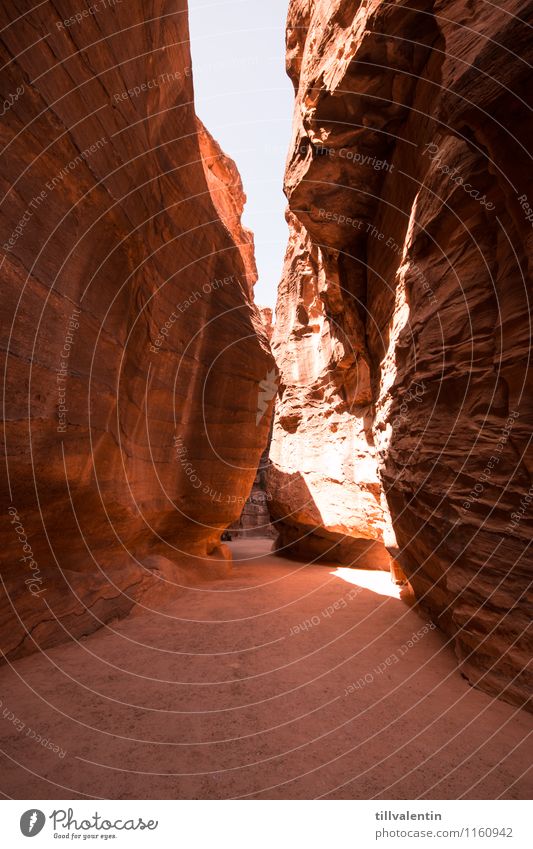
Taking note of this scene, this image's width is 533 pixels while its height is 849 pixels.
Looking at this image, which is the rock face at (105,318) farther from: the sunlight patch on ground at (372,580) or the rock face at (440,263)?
the sunlight patch on ground at (372,580)

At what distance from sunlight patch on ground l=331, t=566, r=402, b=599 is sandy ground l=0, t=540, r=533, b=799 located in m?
2.90

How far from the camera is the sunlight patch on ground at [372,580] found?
31.8 ft

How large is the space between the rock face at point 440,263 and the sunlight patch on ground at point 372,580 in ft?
4.74

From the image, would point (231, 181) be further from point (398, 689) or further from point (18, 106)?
point (398, 689)

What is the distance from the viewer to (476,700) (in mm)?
4301

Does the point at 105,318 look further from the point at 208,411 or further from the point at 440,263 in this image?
the point at 440,263

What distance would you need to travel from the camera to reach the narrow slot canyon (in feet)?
12.2
